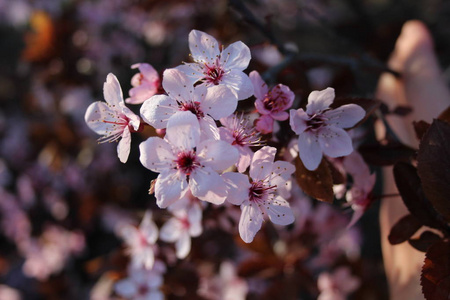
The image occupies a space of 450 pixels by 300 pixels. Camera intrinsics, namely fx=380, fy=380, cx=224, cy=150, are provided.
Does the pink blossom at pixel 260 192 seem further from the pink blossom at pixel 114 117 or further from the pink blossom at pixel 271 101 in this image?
the pink blossom at pixel 114 117

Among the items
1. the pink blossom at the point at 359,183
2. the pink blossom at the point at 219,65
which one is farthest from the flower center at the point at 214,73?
the pink blossom at the point at 359,183

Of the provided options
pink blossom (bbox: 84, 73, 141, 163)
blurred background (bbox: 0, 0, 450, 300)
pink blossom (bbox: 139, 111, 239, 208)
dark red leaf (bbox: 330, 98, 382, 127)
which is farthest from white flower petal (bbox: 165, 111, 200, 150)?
blurred background (bbox: 0, 0, 450, 300)

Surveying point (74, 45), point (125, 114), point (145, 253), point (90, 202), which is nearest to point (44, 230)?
point (90, 202)

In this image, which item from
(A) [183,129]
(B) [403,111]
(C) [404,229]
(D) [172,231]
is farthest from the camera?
(D) [172,231]

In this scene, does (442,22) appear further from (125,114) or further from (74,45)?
(125,114)

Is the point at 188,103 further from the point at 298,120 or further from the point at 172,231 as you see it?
the point at 172,231

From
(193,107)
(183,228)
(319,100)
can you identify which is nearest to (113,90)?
(193,107)

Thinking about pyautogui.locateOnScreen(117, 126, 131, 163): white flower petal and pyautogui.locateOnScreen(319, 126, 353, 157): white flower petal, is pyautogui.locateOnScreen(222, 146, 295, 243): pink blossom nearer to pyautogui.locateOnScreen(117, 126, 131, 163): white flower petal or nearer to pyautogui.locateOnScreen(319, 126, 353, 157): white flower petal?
pyautogui.locateOnScreen(319, 126, 353, 157): white flower petal
